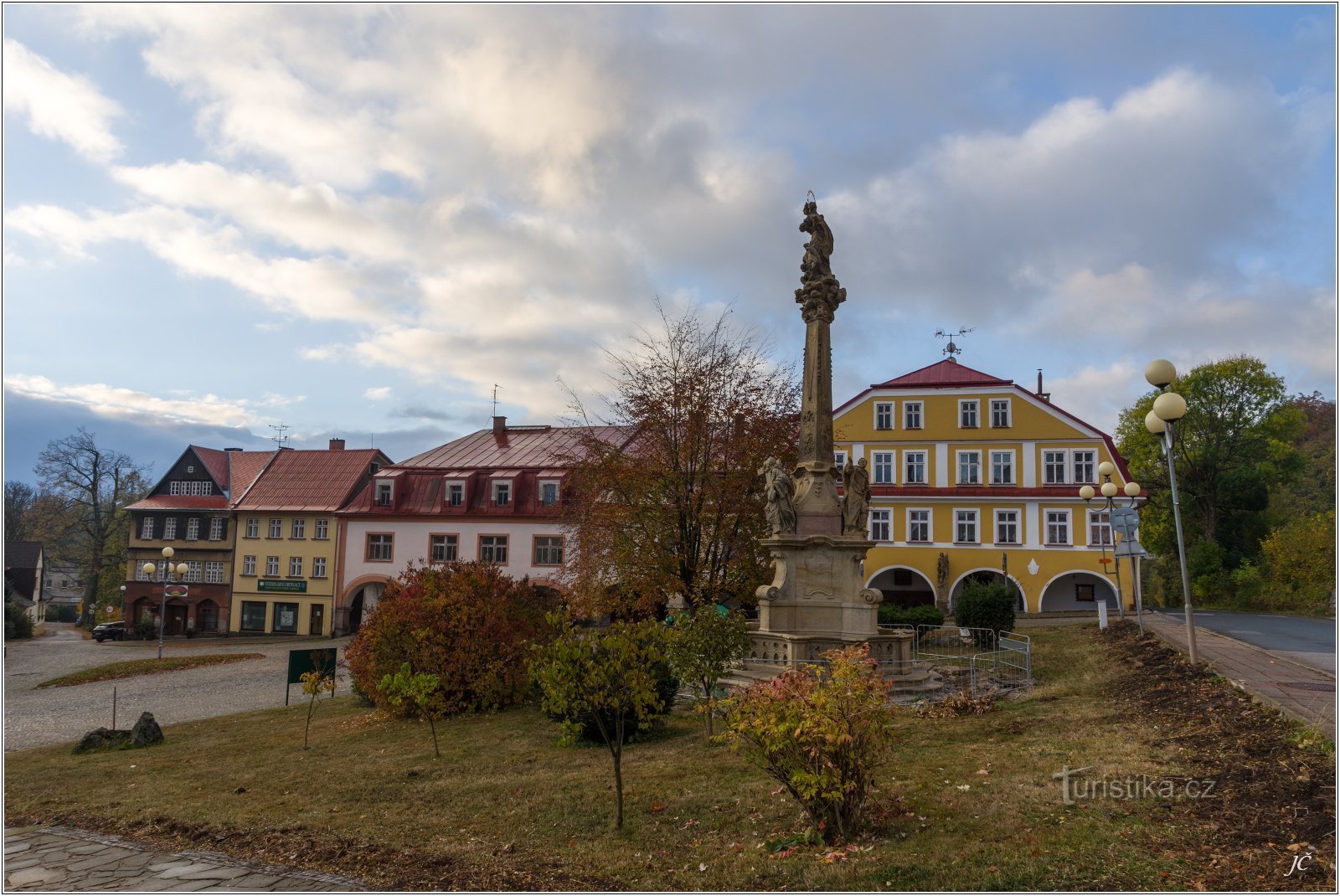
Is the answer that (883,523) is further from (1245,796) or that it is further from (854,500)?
(1245,796)

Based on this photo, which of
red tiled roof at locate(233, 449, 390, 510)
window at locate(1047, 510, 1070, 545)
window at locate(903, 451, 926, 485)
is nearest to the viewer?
window at locate(1047, 510, 1070, 545)

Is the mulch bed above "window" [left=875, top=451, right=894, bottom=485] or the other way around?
the other way around

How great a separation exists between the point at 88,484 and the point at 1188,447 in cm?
6059

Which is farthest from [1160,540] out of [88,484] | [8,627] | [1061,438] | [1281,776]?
[88,484]

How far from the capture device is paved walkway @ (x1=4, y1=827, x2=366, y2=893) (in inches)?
268

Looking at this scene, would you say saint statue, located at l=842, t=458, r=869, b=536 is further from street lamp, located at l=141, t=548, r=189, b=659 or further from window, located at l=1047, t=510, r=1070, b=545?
street lamp, located at l=141, t=548, r=189, b=659

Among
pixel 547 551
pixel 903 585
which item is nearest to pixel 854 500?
pixel 903 585

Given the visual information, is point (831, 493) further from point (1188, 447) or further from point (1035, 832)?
point (1188, 447)

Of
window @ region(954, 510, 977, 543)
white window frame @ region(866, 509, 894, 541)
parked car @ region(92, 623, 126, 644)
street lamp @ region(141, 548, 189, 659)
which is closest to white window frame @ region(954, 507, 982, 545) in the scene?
window @ region(954, 510, 977, 543)

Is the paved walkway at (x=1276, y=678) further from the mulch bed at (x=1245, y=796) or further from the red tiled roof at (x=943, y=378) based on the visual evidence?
the red tiled roof at (x=943, y=378)

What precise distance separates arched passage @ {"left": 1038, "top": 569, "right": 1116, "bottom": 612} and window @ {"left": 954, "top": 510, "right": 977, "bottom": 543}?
364 centimetres

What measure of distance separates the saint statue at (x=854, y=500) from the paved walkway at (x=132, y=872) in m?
11.1

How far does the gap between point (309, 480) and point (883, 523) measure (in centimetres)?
2987

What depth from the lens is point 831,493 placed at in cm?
1608
